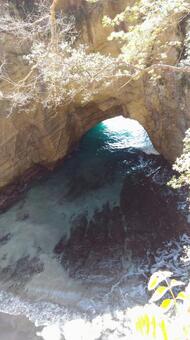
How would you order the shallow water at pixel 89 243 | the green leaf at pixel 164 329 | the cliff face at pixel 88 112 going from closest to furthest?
the green leaf at pixel 164 329
the shallow water at pixel 89 243
the cliff face at pixel 88 112

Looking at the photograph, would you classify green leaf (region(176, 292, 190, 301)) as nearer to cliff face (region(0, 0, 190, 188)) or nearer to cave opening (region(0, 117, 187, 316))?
cave opening (region(0, 117, 187, 316))

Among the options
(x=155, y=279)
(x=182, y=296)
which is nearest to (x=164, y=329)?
(x=182, y=296)

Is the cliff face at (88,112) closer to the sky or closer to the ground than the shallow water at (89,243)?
closer to the sky

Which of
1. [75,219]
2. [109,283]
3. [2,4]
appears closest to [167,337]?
[109,283]

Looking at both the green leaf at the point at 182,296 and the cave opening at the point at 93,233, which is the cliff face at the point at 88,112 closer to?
the cave opening at the point at 93,233

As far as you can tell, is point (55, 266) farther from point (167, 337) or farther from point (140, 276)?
point (167, 337)

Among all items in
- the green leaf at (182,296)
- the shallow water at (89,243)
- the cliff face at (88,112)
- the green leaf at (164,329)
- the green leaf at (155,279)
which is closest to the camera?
the green leaf at (164,329)

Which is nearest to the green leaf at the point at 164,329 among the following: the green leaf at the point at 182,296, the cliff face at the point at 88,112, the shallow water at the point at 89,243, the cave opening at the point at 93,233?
the green leaf at the point at 182,296
